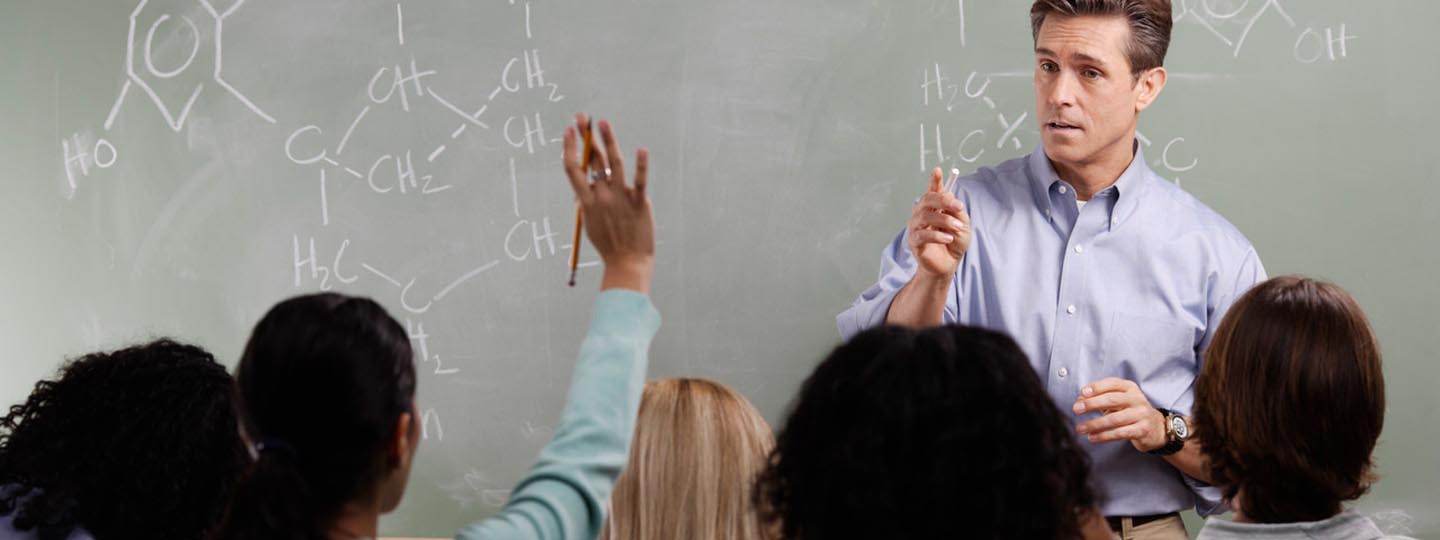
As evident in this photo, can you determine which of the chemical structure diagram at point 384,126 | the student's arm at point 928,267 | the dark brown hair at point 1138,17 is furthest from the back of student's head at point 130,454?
the dark brown hair at point 1138,17

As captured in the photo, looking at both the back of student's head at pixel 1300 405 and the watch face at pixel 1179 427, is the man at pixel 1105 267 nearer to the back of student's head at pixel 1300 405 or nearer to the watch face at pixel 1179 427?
the watch face at pixel 1179 427

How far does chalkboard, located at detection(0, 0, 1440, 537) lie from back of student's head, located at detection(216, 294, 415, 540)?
179 centimetres

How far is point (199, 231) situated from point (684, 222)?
1.16 m

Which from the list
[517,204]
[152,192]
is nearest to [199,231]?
[152,192]

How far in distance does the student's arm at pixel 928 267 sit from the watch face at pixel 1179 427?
1.34 ft

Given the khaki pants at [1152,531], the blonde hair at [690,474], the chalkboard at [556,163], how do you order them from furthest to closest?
the chalkboard at [556,163] < the khaki pants at [1152,531] < the blonde hair at [690,474]

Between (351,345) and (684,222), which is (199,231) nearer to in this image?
(684,222)

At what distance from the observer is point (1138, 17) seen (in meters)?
2.32

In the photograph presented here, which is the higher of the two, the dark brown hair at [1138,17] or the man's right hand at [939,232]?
the dark brown hair at [1138,17]

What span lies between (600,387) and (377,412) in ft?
0.64

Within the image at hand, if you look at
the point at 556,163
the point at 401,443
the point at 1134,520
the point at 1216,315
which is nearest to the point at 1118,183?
the point at 1216,315

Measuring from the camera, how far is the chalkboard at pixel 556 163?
2.66 meters

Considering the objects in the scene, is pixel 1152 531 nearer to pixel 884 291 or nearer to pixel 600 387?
pixel 884 291

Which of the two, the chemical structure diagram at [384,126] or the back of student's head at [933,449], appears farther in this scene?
the chemical structure diagram at [384,126]
